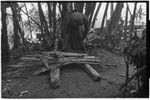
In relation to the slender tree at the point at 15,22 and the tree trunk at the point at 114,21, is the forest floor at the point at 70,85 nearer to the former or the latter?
the slender tree at the point at 15,22

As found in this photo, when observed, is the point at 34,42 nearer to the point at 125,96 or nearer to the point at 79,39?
the point at 79,39

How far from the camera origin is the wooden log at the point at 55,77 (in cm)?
482

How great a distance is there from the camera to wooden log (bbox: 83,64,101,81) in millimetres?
5148

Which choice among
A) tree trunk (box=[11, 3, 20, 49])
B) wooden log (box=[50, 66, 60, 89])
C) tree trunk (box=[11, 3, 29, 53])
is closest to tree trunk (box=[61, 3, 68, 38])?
tree trunk (box=[11, 3, 29, 53])

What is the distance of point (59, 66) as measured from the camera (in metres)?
5.44

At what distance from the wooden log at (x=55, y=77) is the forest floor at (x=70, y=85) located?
0.08 meters

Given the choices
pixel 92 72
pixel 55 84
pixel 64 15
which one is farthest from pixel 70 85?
pixel 64 15

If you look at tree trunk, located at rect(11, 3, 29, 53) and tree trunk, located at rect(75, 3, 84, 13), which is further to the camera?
tree trunk, located at rect(11, 3, 29, 53)

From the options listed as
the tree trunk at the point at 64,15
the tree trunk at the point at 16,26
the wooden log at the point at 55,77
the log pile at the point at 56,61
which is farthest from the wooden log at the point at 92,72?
the tree trunk at the point at 16,26

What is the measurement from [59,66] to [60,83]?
534mm

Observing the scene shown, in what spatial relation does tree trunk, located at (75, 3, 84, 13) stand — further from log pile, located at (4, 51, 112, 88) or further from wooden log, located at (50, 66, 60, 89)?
wooden log, located at (50, 66, 60, 89)

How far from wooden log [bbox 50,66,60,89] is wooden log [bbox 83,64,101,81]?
63cm

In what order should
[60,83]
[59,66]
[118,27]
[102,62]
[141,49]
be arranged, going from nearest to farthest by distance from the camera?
[141,49] < [60,83] < [59,66] < [102,62] < [118,27]

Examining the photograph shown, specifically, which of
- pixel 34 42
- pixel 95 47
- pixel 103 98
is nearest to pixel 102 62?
pixel 95 47
